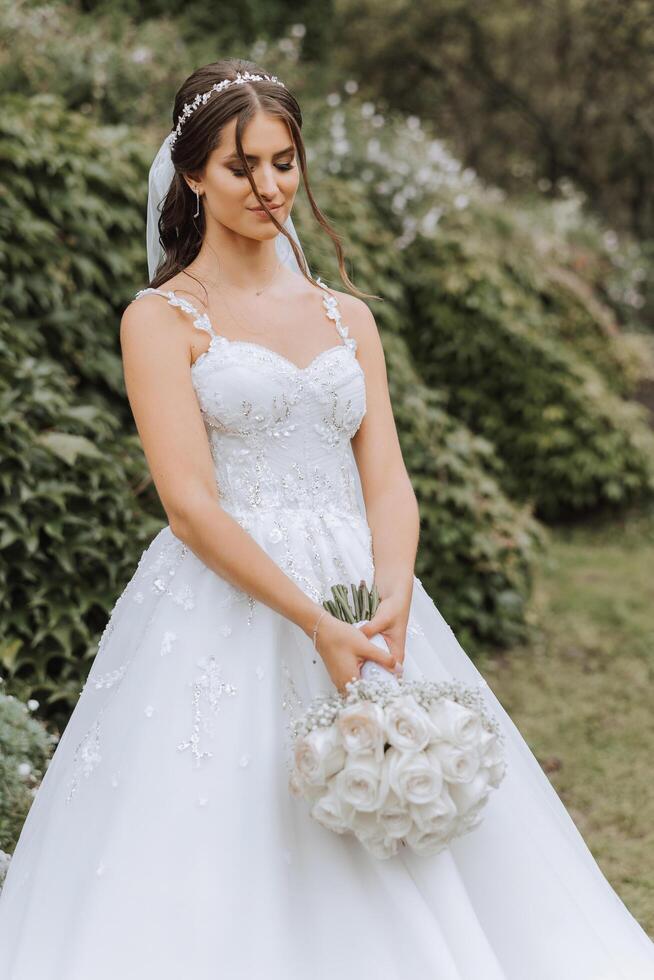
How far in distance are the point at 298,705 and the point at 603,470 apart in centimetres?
655

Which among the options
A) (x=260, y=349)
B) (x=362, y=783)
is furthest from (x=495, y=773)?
(x=260, y=349)

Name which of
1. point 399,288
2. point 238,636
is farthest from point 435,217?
point 238,636

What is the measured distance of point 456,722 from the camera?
193cm

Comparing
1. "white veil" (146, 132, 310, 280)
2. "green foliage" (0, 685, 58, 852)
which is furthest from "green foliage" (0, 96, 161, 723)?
"white veil" (146, 132, 310, 280)

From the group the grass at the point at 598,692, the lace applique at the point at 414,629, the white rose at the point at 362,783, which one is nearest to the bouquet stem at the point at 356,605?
the lace applique at the point at 414,629

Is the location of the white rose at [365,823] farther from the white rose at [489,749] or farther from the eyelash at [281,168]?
the eyelash at [281,168]

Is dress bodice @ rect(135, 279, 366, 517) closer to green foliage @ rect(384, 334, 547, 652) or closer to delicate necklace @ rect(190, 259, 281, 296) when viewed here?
delicate necklace @ rect(190, 259, 281, 296)

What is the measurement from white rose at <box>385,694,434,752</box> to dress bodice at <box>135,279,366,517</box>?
2.36 feet

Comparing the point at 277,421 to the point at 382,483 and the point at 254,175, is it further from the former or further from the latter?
the point at 254,175

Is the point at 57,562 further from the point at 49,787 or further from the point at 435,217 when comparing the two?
the point at 435,217

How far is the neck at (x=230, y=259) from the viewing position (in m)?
2.55

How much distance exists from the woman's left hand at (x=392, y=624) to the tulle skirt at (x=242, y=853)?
0.16 m

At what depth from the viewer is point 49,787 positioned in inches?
98.8

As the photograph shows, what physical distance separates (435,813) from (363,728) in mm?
192
